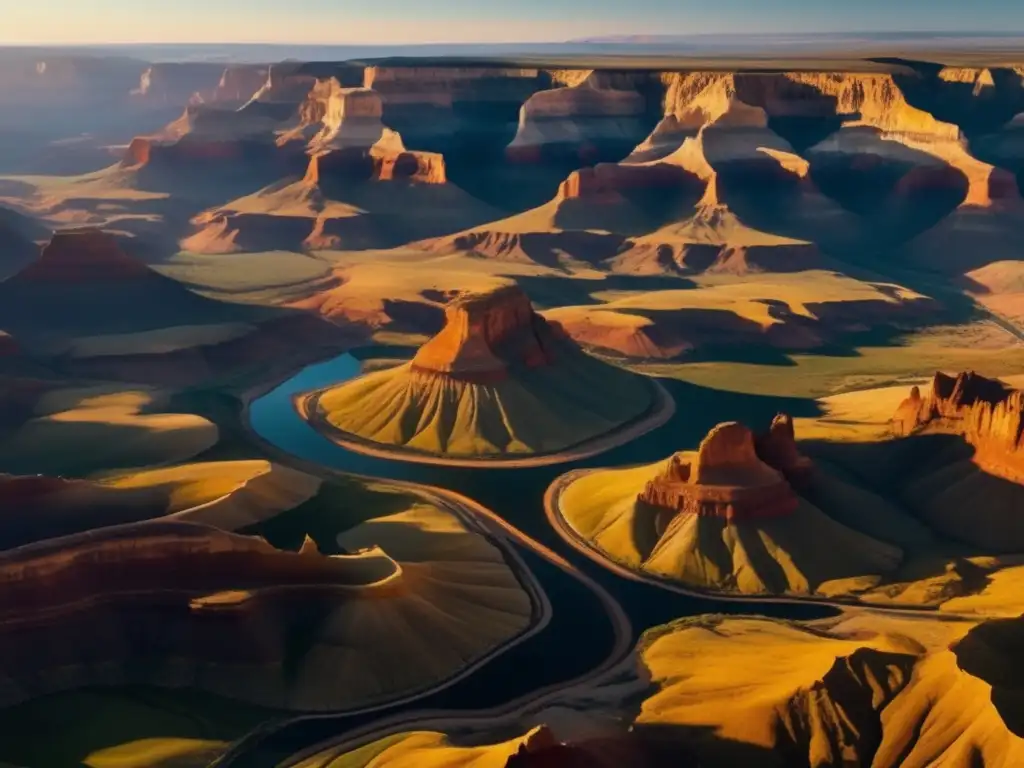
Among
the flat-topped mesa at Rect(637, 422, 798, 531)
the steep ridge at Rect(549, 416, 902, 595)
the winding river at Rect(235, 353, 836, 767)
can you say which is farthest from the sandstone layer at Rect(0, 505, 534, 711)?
the flat-topped mesa at Rect(637, 422, 798, 531)

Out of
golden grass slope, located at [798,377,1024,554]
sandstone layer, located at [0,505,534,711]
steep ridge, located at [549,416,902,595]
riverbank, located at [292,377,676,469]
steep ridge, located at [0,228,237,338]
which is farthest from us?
steep ridge, located at [0,228,237,338]

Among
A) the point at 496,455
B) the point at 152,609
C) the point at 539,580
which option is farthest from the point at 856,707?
the point at 496,455

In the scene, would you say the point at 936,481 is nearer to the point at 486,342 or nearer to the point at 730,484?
the point at 730,484

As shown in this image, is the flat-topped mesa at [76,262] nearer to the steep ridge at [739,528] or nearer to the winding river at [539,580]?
the winding river at [539,580]

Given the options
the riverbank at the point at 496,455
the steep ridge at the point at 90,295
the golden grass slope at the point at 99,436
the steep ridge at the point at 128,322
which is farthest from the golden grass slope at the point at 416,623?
the steep ridge at the point at 90,295

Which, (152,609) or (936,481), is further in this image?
(936,481)

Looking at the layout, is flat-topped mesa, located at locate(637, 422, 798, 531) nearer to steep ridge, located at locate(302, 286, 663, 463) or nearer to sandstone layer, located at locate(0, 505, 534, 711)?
sandstone layer, located at locate(0, 505, 534, 711)

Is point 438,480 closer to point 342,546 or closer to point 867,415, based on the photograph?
point 342,546
